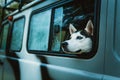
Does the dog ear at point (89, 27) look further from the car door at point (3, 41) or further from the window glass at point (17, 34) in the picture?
the car door at point (3, 41)

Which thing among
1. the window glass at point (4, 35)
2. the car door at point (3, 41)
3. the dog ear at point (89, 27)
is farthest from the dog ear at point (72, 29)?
the window glass at point (4, 35)

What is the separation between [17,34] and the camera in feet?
18.9

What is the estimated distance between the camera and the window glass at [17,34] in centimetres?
544

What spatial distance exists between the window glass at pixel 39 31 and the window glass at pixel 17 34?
0.47 metres

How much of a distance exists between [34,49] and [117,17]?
1.94 meters

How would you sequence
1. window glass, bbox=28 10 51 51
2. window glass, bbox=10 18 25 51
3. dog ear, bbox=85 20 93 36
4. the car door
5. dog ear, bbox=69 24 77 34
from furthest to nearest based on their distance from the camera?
the car door, window glass, bbox=10 18 25 51, window glass, bbox=28 10 51 51, dog ear, bbox=69 24 77 34, dog ear, bbox=85 20 93 36

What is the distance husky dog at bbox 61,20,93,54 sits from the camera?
3.31 meters

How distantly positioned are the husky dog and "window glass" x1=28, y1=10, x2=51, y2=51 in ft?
2.28

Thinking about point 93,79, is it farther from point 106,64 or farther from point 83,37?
point 83,37

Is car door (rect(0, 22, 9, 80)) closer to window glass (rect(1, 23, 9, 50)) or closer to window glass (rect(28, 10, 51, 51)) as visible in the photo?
window glass (rect(1, 23, 9, 50))

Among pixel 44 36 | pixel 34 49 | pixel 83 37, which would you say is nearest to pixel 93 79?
pixel 83 37

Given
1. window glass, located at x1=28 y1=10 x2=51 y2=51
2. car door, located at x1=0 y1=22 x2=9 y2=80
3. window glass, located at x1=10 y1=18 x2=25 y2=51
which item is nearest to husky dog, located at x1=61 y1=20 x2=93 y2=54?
window glass, located at x1=28 y1=10 x2=51 y2=51

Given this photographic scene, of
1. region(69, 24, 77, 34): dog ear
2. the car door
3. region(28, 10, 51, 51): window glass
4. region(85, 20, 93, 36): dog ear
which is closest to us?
region(85, 20, 93, 36): dog ear

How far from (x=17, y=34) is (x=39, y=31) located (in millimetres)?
1154
